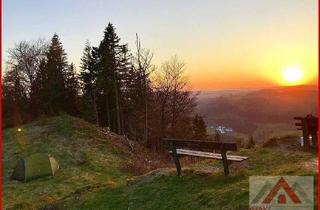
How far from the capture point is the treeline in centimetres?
4541

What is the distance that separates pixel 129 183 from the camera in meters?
14.9

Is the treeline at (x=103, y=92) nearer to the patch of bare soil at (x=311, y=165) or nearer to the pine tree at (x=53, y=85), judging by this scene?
the pine tree at (x=53, y=85)

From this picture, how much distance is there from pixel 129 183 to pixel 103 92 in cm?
3740

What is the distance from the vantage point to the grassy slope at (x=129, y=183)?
11250 mm

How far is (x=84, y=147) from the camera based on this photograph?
97.0ft

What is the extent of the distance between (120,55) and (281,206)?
4175 centimetres

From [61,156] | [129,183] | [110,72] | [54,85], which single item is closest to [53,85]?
[54,85]

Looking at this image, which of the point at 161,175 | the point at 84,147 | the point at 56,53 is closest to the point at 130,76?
the point at 56,53

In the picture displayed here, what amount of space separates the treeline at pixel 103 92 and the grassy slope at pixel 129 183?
14681 millimetres

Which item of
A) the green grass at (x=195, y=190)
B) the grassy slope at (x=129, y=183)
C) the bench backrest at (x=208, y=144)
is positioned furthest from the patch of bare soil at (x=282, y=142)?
the bench backrest at (x=208, y=144)

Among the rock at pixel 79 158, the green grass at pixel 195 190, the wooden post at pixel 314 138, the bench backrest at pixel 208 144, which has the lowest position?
the rock at pixel 79 158

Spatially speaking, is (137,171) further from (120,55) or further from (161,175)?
(120,55)

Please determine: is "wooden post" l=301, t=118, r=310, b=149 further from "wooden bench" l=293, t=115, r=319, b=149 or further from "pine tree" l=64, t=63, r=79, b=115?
"pine tree" l=64, t=63, r=79, b=115

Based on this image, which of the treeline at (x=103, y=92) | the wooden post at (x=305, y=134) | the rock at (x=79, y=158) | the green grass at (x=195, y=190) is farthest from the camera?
the treeline at (x=103, y=92)
